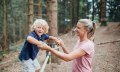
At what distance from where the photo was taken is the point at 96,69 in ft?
35.2

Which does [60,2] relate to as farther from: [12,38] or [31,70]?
[31,70]

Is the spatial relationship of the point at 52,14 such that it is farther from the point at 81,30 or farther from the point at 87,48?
the point at 87,48

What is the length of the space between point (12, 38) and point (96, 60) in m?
38.8

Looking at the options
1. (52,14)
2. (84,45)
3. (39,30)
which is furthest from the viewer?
(52,14)

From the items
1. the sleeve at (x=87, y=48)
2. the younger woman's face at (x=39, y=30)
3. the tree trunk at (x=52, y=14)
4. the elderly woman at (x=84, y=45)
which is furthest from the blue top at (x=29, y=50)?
the tree trunk at (x=52, y=14)

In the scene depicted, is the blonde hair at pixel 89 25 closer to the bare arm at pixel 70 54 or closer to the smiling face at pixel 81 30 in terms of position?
the smiling face at pixel 81 30

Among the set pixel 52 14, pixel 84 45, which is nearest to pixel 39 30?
pixel 84 45

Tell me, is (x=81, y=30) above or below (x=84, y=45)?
above

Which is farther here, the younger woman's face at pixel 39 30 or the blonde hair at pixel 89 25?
the younger woman's face at pixel 39 30

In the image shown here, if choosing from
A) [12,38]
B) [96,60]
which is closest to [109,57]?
[96,60]

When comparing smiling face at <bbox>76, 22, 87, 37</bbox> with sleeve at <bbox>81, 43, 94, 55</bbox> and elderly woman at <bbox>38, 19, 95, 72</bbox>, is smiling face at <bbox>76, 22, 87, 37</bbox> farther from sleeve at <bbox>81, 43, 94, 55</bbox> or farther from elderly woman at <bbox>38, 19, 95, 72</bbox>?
sleeve at <bbox>81, 43, 94, 55</bbox>

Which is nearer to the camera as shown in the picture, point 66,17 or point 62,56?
point 62,56

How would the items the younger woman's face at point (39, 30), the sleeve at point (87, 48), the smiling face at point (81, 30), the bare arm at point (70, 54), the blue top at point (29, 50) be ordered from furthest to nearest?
the blue top at point (29, 50) → the younger woman's face at point (39, 30) → the smiling face at point (81, 30) → the sleeve at point (87, 48) → the bare arm at point (70, 54)

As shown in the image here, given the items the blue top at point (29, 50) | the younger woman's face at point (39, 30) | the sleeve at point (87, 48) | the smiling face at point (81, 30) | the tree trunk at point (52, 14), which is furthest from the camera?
the tree trunk at point (52, 14)
